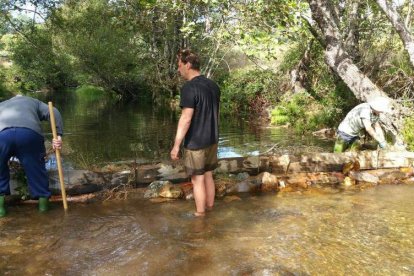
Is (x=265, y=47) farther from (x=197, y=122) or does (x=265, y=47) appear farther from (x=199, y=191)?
(x=199, y=191)

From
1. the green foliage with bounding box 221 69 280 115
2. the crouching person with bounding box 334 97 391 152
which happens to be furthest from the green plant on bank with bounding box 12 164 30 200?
the green foliage with bounding box 221 69 280 115

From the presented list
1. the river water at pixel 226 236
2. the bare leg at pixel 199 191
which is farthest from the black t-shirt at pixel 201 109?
the river water at pixel 226 236

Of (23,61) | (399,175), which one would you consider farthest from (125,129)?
(23,61)

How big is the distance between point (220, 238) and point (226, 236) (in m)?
0.09

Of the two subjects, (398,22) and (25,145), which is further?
(398,22)

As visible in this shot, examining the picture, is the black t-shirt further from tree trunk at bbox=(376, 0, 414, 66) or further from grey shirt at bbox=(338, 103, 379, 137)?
tree trunk at bbox=(376, 0, 414, 66)

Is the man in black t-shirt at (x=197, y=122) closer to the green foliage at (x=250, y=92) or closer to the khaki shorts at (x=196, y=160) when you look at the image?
the khaki shorts at (x=196, y=160)

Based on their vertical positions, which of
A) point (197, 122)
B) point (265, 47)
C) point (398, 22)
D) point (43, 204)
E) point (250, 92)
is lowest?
point (43, 204)

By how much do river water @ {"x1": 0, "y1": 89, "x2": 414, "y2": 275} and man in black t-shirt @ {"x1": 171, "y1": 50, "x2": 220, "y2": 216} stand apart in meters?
0.63

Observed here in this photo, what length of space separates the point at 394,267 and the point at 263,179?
2.93 m

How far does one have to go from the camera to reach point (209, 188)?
532cm

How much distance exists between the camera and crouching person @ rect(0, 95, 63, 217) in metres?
5.01

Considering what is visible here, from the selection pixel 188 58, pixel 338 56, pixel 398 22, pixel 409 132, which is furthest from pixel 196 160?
pixel 338 56

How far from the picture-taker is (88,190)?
6043mm
